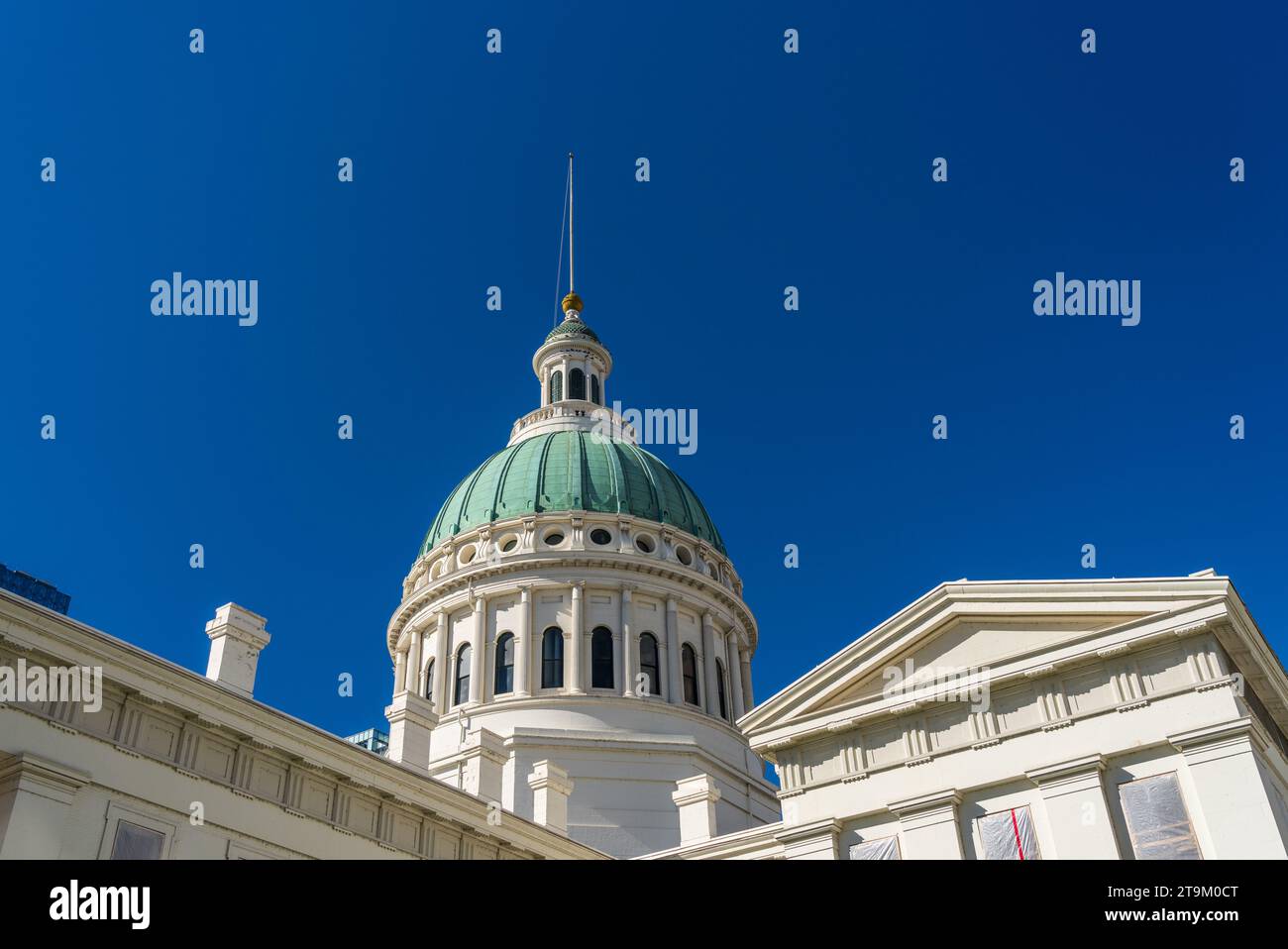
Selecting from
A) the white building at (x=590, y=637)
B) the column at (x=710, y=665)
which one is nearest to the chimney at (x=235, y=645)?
the white building at (x=590, y=637)

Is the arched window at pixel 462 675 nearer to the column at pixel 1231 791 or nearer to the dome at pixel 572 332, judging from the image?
the dome at pixel 572 332

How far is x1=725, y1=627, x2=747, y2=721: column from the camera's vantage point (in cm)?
5288

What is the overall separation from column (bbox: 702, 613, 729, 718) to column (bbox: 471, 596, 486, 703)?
31.5ft

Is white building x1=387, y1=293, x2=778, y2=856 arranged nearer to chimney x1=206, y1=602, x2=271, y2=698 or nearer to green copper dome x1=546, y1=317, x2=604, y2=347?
green copper dome x1=546, y1=317, x2=604, y2=347

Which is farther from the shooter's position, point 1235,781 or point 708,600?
point 708,600

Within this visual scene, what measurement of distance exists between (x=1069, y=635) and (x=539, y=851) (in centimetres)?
1437

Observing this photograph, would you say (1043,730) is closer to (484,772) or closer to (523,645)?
(484,772)

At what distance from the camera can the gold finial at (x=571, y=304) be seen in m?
69.4

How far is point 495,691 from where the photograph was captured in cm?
4962

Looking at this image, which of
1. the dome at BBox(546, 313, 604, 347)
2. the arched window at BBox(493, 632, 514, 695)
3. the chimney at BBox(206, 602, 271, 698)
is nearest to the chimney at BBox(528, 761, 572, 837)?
the chimney at BBox(206, 602, 271, 698)

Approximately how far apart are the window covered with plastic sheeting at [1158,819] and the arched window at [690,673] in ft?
97.4
